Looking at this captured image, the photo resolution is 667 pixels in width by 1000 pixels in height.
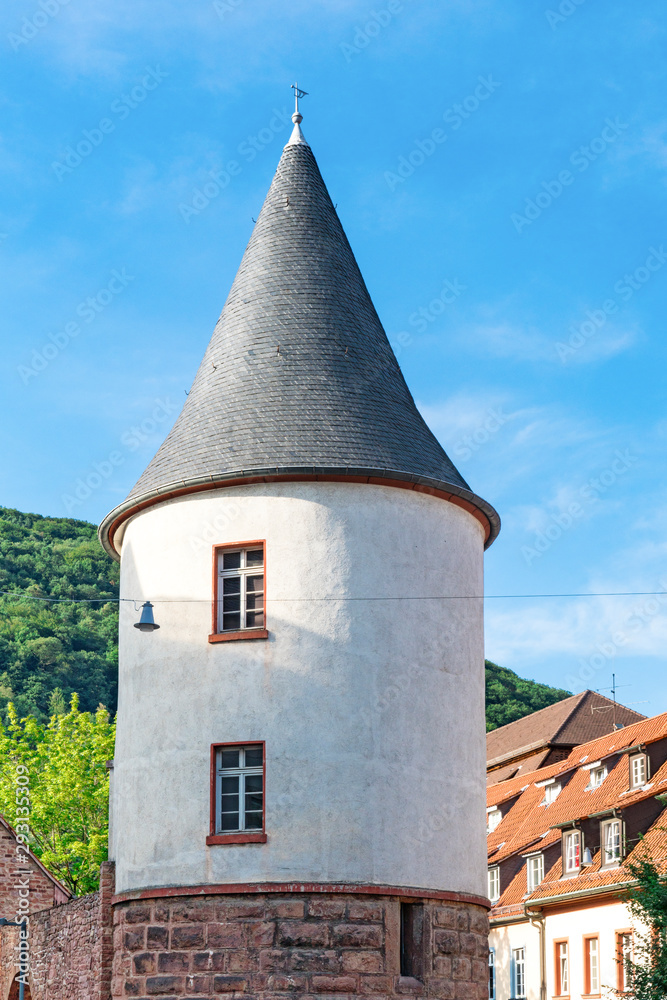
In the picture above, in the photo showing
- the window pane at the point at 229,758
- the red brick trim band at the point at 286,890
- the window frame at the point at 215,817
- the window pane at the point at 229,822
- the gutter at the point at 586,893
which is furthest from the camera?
the gutter at the point at 586,893

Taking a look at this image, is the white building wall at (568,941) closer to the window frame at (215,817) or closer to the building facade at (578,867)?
the building facade at (578,867)

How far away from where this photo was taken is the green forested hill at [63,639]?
222 feet

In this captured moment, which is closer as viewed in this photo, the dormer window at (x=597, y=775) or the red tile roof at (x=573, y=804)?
the red tile roof at (x=573, y=804)

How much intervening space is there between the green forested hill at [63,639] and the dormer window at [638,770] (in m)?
33.2

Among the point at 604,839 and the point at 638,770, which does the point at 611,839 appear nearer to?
the point at 604,839

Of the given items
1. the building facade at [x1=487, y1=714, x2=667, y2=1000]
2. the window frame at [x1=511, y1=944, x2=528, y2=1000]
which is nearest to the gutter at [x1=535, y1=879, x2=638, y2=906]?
the building facade at [x1=487, y1=714, x2=667, y2=1000]

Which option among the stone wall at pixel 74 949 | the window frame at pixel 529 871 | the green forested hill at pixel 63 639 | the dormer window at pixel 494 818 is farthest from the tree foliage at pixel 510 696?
the stone wall at pixel 74 949

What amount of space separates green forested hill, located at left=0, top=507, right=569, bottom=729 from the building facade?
96.0ft

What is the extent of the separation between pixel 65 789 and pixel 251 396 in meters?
28.9

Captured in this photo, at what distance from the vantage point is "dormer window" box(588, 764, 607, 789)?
36.1 meters

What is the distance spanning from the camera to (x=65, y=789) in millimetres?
47250

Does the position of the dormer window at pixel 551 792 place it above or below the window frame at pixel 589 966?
above

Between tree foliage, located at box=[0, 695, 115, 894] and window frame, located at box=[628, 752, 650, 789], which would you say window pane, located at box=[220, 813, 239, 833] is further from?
tree foliage, located at box=[0, 695, 115, 894]

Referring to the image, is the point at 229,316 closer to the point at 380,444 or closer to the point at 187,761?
the point at 380,444
